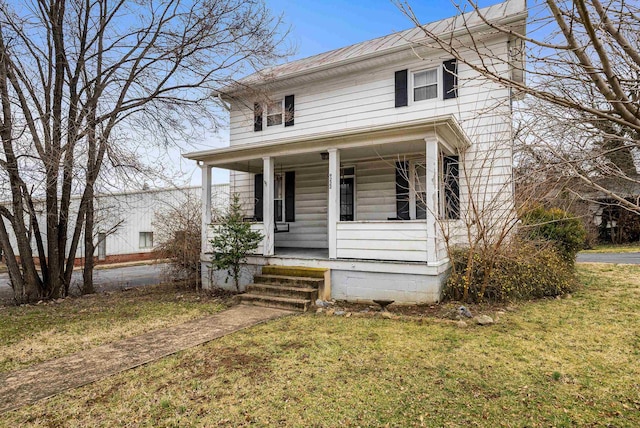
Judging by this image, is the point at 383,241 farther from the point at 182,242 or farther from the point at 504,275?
the point at 182,242

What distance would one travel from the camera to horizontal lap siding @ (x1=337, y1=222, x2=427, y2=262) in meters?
6.72

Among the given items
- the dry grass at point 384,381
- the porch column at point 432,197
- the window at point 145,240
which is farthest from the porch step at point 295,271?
the window at point 145,240

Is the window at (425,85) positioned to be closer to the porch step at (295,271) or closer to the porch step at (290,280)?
the porch step at (295,271)

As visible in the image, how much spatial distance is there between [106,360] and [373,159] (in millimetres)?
7287

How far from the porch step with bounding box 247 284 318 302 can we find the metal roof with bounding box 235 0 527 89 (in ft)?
18.8

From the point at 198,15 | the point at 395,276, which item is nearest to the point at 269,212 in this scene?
the point at 395,276

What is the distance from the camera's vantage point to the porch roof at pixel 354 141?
21.6 feet

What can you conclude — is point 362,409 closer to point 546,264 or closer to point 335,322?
point 335,322

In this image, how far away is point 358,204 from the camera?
32.8 ft

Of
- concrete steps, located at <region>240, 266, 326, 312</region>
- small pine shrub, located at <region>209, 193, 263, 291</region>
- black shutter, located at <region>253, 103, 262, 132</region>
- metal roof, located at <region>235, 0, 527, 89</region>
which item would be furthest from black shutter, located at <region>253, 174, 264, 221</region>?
concrete steps, located at <region>240, 266, 326, 312</region>

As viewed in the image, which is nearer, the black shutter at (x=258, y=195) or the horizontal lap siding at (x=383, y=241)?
the horizontal lap siding at (x=383, y=241)

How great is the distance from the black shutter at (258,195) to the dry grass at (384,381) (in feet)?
19.3

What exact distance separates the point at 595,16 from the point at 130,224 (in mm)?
21304

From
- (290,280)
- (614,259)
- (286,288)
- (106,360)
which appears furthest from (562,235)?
(106,360)
